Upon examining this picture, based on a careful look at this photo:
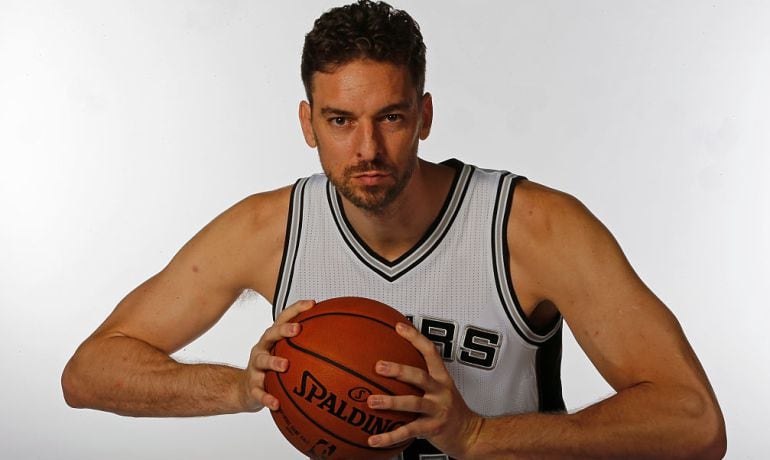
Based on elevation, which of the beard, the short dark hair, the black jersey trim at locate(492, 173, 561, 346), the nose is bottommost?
the black jersey trim at locate(492, 173, 561, 346)

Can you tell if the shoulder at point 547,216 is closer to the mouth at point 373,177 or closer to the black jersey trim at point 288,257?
the mouth at point 373,177

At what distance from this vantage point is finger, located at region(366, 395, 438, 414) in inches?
102

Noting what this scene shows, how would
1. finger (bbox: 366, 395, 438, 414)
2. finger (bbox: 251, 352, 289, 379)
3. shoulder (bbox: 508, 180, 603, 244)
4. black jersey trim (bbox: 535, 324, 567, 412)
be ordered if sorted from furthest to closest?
black jersey trim (bbox: 535, 324, 567, 412) < shoulder (bbox: 508, 180, 603, 244) < finger (bbox: 251, 352, 289, 379) < finger (bbox: 366, 395, 438, 414)

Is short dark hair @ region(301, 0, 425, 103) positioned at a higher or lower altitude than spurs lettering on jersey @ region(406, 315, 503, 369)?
higher

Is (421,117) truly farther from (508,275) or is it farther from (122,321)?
(122,321)

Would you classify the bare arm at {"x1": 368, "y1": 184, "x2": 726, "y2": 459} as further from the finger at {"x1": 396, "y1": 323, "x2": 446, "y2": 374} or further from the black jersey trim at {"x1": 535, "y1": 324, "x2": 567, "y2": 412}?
the black jersey trim at {"x1": 535, "y1": 324, "x2": 567, "y2": 412}

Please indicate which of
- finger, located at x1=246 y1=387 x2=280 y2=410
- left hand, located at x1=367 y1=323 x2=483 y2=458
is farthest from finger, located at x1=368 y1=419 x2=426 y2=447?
finger, located at x1=246 y1=387 x2=280 y2=410

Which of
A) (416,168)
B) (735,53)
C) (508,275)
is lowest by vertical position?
(508,275)

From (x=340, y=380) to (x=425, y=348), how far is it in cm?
20

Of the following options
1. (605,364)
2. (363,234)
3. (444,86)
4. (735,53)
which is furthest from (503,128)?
(605,364)

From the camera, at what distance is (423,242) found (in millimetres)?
3342

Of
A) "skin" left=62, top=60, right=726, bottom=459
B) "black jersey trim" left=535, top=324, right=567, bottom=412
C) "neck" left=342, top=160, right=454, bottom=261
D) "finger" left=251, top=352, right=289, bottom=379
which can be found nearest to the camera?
"finger" left=251, top=352, right=289, bottom=379

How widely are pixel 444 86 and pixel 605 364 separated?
8.32 ft

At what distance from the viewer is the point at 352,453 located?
109 inches
